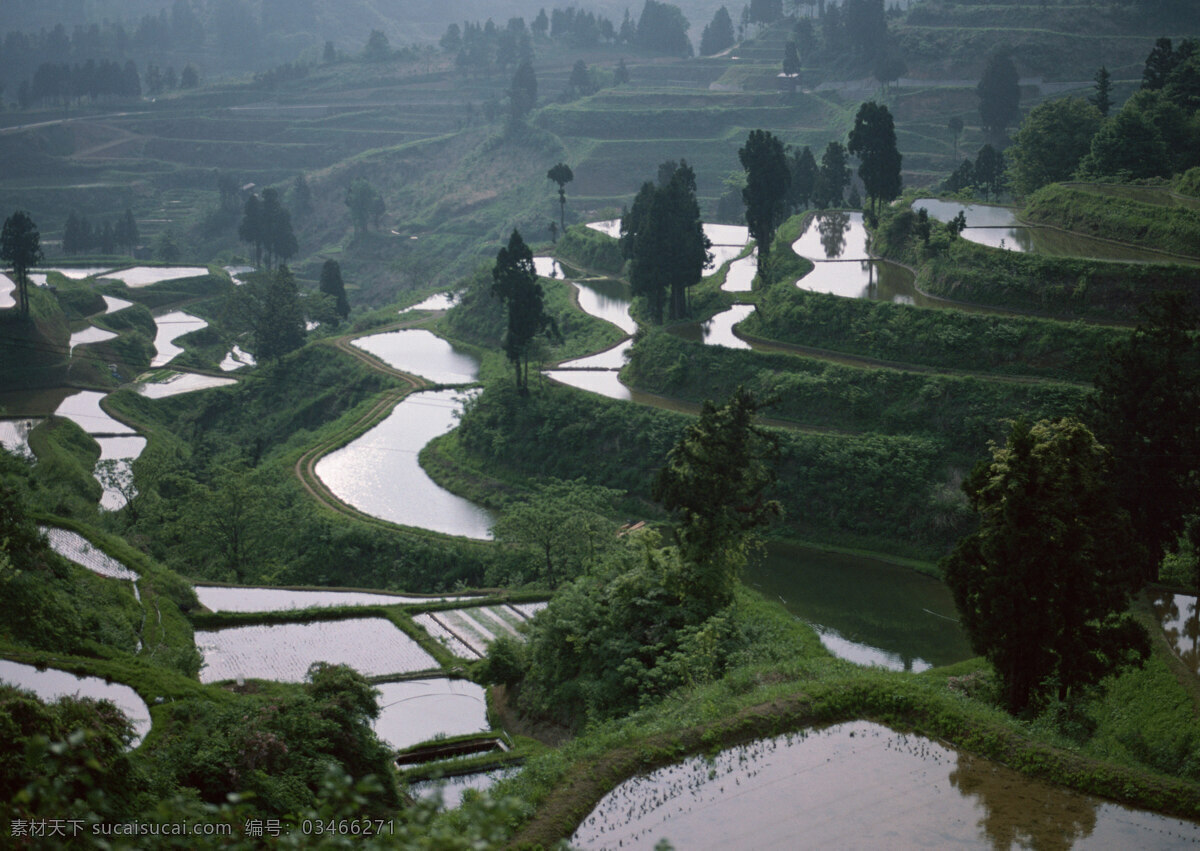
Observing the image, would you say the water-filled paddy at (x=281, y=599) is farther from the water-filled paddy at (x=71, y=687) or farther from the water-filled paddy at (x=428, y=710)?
the water-filled paddy at (x=71, y=687)

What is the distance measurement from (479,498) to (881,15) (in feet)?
315

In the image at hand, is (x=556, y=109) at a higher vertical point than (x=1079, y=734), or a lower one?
higher

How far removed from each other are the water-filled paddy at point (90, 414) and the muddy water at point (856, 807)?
5153 centimetres

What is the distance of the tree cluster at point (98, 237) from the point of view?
378 feet

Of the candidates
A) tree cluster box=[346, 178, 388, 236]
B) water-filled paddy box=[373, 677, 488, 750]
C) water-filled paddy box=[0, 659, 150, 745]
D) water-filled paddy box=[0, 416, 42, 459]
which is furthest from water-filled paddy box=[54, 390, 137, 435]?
tree cluster box=[346, 178, 388, 236]

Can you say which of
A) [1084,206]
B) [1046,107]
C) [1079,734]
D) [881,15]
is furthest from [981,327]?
[881,15]

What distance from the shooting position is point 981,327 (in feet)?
134

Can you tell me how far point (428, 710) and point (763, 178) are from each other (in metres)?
37.0

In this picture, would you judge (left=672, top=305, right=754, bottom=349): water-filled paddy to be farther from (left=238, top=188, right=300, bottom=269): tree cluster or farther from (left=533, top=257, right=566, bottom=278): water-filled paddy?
(left=238, top=188, right=300, bottom=269): tree cluster

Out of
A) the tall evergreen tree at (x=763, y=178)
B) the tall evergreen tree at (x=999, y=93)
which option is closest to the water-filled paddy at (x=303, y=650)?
the tall evergreen tree at (x=763, y=178)

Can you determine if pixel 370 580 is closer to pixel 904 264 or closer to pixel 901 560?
pixel 901 560

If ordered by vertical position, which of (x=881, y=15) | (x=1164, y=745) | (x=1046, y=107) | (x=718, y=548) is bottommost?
(x=1164, y=745)

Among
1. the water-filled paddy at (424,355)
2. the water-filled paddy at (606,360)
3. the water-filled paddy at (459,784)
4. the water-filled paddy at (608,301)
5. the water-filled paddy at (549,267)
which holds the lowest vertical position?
the water-filled paddy at (459,784)

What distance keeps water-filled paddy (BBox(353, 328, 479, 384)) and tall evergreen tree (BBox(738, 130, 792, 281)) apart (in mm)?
18771
